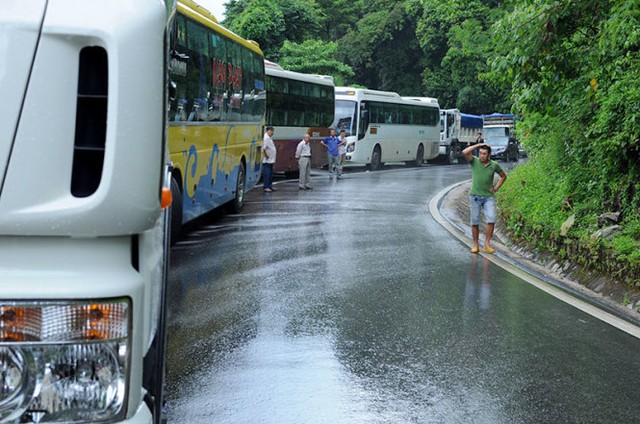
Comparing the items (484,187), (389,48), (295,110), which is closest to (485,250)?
(484,187)

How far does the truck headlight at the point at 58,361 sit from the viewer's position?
6.48 feet

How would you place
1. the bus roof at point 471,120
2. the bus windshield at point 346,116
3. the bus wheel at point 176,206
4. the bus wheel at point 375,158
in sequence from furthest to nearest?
1. the bus roof at point 471,120
2. the bus wheel at point 375,158
3. the bus windshield at point 346,116
4. the bus wheel at point 176,206

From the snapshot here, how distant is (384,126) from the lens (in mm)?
37625

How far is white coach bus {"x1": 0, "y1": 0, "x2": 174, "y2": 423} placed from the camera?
1983 millimetres

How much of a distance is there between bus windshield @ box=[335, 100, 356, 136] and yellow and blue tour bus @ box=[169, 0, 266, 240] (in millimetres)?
16534

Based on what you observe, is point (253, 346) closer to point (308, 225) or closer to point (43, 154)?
point (43, 154)

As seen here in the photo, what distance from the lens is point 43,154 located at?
203 cm

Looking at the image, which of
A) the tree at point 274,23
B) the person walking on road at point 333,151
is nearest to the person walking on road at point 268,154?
the person walking on road at point 333,151

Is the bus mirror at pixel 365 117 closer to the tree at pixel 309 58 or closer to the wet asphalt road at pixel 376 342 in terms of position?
the tree at pixel 309 58

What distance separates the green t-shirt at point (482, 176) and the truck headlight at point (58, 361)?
11563 mm

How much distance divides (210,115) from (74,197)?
38.2 feet

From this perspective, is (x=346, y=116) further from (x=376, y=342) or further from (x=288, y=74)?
(x=376, y=342)

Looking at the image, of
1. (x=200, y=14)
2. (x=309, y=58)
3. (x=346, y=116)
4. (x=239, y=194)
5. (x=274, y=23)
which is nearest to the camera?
(x=200, y=14)

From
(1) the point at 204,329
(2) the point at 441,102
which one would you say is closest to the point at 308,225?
(1) the point at 204,329
